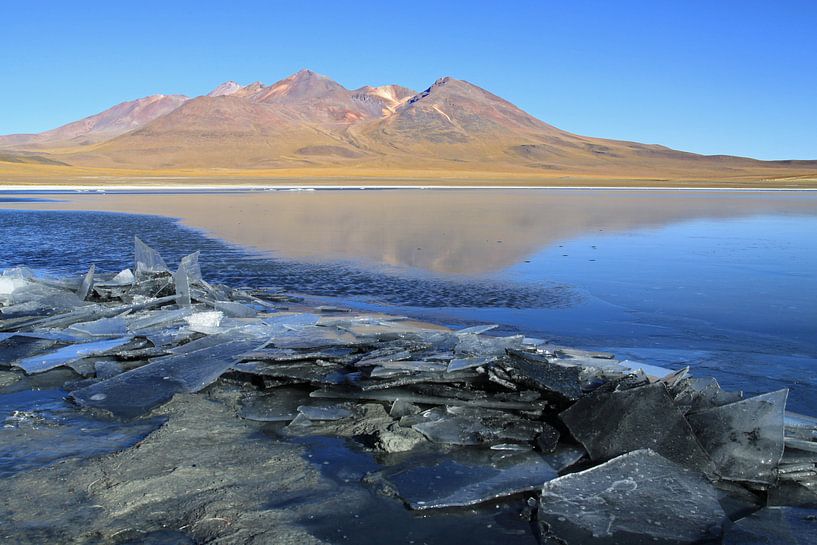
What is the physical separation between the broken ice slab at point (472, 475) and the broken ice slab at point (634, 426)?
0.15 meters

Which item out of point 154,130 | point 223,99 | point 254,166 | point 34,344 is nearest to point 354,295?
point 34,344

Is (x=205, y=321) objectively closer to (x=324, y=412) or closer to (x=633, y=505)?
(x=324, y=412)

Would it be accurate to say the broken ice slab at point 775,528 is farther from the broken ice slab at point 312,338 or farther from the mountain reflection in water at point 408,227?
the mountain reflection in water at point 408,227

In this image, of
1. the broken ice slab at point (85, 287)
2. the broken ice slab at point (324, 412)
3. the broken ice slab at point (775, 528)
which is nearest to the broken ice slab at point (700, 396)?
the broken ice slab at point (775, 528)

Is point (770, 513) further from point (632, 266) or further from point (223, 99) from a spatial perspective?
point (223, 99)

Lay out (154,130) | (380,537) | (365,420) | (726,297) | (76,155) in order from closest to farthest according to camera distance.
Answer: (380,537)
(365,420)
(726,297)
(76,155)
(154,130)

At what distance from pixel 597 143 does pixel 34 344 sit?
601 ft

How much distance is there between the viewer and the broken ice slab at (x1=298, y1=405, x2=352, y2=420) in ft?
15.0

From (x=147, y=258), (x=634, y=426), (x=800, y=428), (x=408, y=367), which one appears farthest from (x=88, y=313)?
(x=800, y=428)

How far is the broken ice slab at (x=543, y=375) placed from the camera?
15.0ft

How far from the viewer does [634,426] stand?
13.3 feet

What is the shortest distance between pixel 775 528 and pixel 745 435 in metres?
0.68

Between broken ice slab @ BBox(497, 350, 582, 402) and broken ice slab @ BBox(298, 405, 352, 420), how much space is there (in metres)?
1.11

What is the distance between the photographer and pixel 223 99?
188 m
